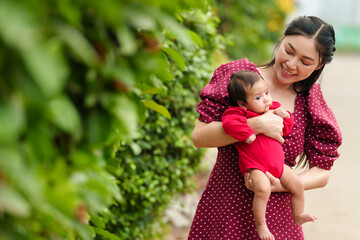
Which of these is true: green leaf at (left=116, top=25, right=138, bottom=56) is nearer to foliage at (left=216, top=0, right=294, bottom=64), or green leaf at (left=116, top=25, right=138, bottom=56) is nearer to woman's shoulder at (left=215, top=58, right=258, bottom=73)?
woman's shoulder at (left=215, top=58, right=258, bottom=73)

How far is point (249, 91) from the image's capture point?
2.40 metres

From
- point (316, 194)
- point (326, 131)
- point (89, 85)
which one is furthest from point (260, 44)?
point (89, 85)

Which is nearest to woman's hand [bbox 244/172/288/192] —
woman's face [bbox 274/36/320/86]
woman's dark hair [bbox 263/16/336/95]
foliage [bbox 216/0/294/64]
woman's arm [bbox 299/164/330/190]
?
woman's arm [bbox 299/164/330/190]

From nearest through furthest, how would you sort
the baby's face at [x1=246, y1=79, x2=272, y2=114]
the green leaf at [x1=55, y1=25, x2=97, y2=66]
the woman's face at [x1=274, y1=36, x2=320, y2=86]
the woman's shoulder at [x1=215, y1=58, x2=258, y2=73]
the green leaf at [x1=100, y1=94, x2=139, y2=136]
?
the green leaf at [x1=55, y1=25, x2=97, y2=66] < the green leaf at [x1=100, y1=94, x2=139, y2=136] < the baby's face at [x1=246, y1=79, x2=272, y2=114] < the woman's face at [x1=274, y1=36, x2=320, y2=86] < the woman's shoulder at [x1=215, y1=58, x2=258, y2=73]

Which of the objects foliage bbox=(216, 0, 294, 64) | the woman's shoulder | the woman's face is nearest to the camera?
the woman's face

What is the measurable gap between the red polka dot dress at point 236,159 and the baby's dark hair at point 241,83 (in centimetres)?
11

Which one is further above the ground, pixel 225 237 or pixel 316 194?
pixel 316 194

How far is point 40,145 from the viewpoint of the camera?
1142 millimetres

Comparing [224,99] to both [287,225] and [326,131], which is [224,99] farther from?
[287,225]

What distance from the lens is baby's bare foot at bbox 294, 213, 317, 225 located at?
2.57 m

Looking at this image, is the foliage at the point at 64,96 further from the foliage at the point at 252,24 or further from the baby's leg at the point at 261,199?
the foliage at the point at 252,24

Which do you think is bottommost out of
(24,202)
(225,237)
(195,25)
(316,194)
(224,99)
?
(24,202)

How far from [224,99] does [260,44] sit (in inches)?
335

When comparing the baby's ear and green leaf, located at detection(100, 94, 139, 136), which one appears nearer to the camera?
green leaf, located at detection(100, 94, 139, 136)
